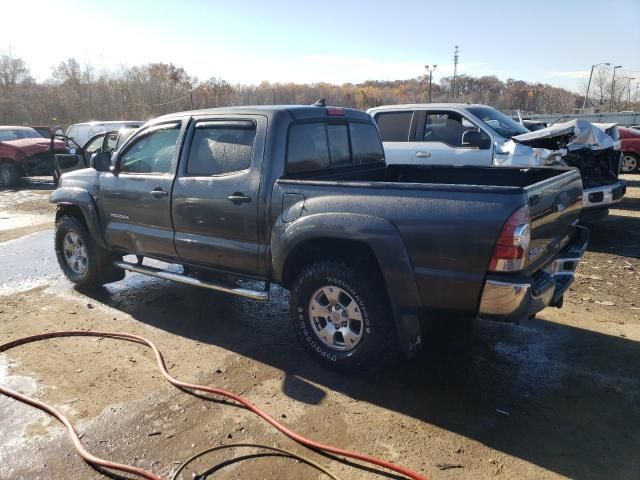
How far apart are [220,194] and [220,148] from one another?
427 mm

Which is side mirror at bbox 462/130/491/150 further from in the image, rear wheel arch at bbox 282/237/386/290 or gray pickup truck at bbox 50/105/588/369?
rear wheel arch at bbox 282/237/386/290

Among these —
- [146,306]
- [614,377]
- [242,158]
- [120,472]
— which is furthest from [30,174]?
[614,377]

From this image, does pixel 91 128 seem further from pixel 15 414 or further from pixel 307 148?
pixel 15 414

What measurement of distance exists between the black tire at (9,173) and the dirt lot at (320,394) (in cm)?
1268

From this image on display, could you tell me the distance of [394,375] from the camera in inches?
147

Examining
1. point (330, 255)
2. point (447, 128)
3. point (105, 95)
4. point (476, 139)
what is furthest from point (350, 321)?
point (105, 95)

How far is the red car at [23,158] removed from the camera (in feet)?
51.5

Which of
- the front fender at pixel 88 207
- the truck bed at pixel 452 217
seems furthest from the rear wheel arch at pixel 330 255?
the front fender at pixel 88 207

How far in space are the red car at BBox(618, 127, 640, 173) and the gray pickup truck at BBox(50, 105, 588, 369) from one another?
12186 mm

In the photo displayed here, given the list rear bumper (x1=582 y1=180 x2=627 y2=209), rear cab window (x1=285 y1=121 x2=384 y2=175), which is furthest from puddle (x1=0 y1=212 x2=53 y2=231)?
rear bumper (x1=582 y1=180 x2=627 y2=209)

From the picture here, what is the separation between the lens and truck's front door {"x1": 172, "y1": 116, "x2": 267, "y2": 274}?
4.00 meters

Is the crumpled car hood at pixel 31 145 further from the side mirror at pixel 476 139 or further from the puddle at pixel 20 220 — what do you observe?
the side mirror at pixel 476 139

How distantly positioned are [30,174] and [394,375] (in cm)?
1618

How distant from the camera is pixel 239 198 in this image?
4.00 metres
